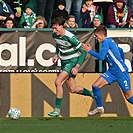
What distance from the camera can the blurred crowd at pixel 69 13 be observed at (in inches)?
655

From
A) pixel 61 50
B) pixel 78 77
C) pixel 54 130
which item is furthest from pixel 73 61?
pixel 54 130

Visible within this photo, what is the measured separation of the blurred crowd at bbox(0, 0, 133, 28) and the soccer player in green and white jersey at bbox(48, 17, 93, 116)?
1.94 m

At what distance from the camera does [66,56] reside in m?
14.7

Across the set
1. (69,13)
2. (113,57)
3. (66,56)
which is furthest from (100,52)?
(69,13)

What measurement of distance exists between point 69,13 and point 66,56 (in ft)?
10.8

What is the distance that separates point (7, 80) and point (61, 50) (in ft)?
6.78

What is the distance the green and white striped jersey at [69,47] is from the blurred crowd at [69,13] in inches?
75.6

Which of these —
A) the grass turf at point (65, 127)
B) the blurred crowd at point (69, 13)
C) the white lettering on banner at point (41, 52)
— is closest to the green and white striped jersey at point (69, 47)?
the white lettering on banner at point (41, 52)

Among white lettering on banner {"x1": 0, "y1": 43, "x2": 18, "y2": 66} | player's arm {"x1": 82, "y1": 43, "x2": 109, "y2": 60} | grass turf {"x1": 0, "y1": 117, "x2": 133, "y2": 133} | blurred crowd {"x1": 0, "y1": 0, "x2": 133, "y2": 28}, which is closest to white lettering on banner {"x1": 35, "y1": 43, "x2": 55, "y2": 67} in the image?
white lettering on banner {"x1": 0, "y1": 43, "x2": 18, "y2": 66}

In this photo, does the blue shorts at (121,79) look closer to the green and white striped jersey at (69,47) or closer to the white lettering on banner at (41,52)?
the green and white striped jersey at (69,47)

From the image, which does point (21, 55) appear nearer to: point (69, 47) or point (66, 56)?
point (66, 56)

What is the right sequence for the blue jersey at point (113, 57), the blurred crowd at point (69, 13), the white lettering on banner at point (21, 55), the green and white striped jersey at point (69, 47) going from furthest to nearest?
the blurred crowd at point (69, 13)
the white lettering on banner at point (21, 55)
the green and white striped jersey at point (69, 47)
the blue jersey at point (113, 57)

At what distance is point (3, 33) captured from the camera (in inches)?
629

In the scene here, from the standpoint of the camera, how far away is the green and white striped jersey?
14.5 meters
